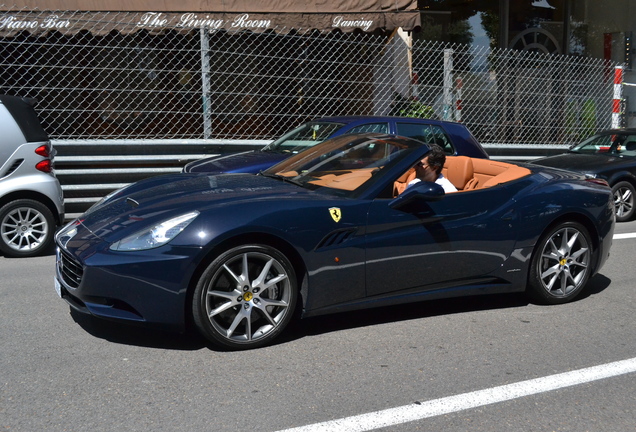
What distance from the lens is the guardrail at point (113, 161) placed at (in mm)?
9625

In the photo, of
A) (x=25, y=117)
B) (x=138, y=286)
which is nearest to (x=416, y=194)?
(x=138, y=286)

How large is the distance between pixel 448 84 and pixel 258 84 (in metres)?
3.10

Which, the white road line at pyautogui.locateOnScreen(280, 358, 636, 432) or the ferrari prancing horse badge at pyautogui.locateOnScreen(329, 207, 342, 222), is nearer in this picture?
the white road line at pyautogui.locateOnScreen(280, 358, 636, 432)

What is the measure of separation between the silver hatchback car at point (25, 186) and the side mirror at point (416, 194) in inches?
173

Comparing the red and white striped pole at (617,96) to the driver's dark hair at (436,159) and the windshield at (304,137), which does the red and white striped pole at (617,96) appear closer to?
the windshield at (304,137)

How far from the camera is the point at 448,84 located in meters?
12.3

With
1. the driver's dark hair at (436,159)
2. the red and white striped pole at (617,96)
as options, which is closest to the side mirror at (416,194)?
the driver's dark hair at (436,159)

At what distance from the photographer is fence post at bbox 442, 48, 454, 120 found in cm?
1223

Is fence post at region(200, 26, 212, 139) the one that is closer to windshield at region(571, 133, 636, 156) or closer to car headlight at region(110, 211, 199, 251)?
windshield at region(571, 133, 636, 156)

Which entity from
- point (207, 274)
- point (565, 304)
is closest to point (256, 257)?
point (207, 274)

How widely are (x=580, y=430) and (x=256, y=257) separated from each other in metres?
2.11

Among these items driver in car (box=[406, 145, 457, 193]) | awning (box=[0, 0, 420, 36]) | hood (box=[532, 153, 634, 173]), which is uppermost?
awning (box=[0, 0, 420, 36])

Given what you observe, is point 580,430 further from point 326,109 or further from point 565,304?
point 326,109

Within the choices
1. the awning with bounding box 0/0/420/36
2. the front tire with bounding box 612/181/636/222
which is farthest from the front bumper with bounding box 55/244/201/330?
the front tire with bounding box 612/181/636/222
